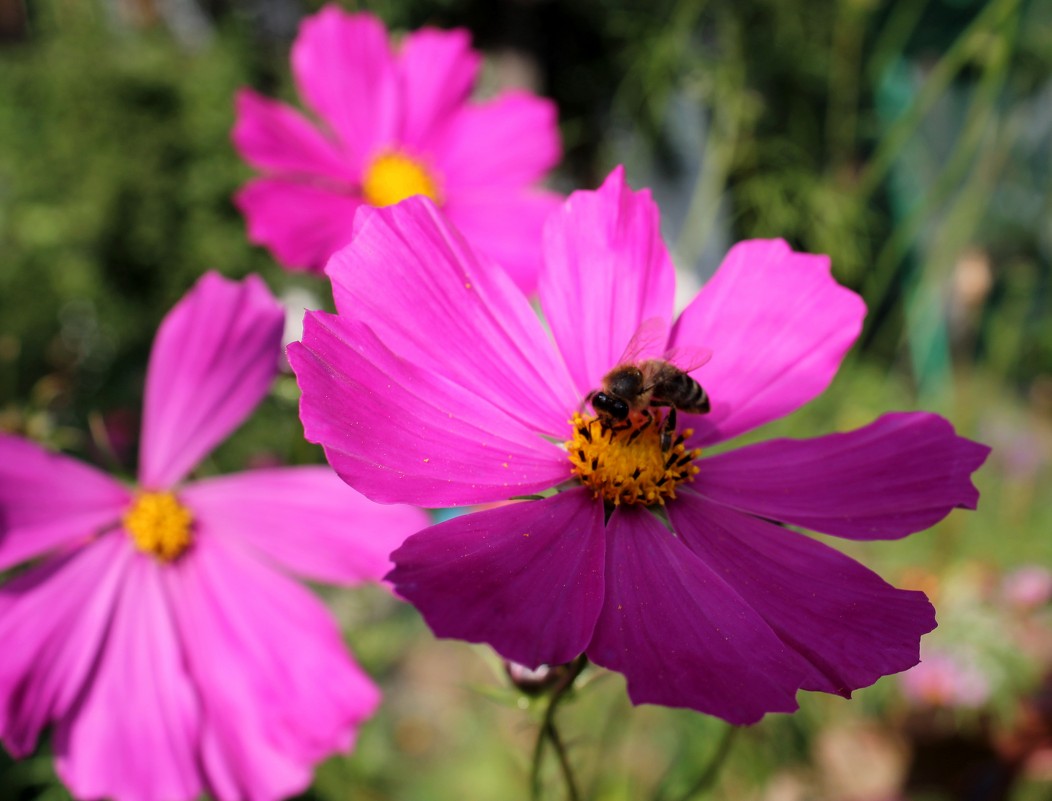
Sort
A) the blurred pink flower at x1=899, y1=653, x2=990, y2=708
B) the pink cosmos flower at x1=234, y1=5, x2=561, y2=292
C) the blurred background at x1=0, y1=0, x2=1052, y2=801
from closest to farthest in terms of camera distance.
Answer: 1. the pink cosmos flower at x1=234, y1=5, x2=561, y2=292
2. the blurred background at x1=0, y1=0, x2=1052, y2=801
3. the blurred pink flower at x1=899, y1=653, x2=990, y2=708

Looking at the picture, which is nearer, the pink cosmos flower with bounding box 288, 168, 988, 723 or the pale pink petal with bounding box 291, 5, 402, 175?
the pink cosmos flower with bounding box 288, 168, 988, 723

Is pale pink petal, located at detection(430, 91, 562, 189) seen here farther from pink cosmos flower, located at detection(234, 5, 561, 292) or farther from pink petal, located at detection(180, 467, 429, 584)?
pink petal, located at detection(180, 467, 429, 584)

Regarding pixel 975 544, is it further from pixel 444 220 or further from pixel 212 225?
pixel 212 225

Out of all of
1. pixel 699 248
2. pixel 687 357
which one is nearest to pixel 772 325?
pixel 687 357

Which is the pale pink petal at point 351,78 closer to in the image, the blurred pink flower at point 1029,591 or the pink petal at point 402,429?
the pink petal at point 402,429

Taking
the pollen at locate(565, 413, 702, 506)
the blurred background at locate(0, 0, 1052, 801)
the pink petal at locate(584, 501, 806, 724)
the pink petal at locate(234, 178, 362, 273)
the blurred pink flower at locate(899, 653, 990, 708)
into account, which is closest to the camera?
the pink petal at locate(584, 501, 806, 724)

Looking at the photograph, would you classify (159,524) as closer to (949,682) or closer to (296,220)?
(296,220)

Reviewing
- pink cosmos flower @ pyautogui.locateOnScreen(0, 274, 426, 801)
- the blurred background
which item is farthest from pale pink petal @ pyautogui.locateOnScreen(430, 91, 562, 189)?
pink cosmos flower @ pyautogui.locateOnScreen(0, 274, 426, 801)
